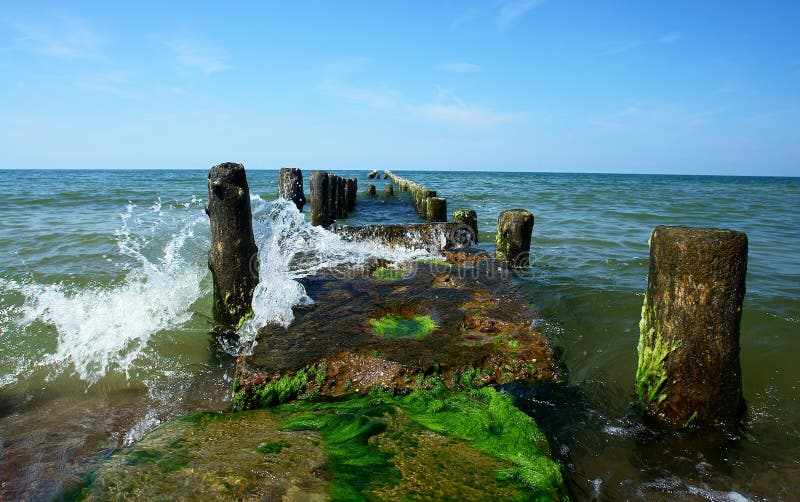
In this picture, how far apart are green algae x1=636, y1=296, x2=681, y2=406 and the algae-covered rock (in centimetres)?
107

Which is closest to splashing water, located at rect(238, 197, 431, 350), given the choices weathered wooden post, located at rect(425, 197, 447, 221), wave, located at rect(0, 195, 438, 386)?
wave, located at rect(0, 195, 438, 386)

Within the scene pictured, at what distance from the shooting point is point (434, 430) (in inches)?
103

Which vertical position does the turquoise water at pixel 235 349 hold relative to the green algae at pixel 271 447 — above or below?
below

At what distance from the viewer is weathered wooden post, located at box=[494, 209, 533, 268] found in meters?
6.80

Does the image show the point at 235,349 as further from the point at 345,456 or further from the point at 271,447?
the point at 345,456

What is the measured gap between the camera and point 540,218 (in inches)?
622

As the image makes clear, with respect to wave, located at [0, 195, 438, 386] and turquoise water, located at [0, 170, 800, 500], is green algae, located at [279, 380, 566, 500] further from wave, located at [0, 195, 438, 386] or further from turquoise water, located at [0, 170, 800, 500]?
wave, located at [0, 195, 438, 386]

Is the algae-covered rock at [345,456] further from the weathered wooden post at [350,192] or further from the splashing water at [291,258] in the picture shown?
the weathered wooden post at [350,192]

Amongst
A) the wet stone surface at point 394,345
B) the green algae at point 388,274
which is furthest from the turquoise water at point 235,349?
the green algae at point 388,274

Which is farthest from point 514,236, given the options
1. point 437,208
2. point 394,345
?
point 394,345

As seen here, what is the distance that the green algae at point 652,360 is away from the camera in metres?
3.09

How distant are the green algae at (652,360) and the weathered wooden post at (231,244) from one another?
385cm

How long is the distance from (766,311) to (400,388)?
18.0 ft

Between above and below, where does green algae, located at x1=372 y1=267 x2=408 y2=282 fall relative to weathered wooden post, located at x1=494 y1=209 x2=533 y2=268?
below
